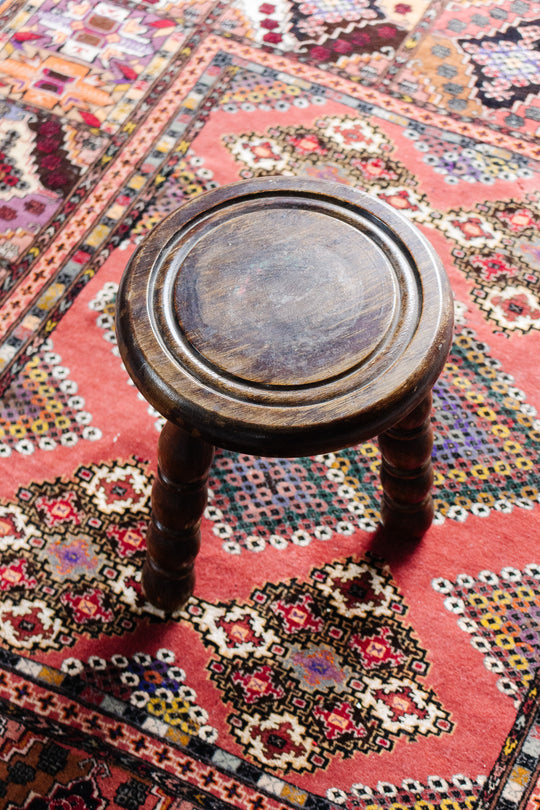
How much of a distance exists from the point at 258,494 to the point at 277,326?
1.59 ft

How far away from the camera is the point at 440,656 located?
3.81 feet

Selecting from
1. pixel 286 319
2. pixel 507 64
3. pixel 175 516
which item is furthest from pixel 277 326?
pixel 507 64

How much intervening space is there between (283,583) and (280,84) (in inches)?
48.0

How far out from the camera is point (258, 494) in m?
1.30

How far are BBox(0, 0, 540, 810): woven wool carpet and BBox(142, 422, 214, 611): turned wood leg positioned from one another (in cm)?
6

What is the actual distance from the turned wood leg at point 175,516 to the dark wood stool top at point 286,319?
0.10 metres

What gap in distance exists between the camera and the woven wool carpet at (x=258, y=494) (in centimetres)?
107

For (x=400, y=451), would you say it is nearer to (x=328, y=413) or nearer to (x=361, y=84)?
(x=328, y=413)

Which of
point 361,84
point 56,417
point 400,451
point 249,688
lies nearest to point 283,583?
point 249,688

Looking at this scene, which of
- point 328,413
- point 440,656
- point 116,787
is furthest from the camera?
point 440,656

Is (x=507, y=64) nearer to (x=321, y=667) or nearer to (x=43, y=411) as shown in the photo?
(x=43, y=411)

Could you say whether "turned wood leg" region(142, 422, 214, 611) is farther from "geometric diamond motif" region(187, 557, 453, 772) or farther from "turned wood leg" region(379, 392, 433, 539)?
"turned wood leg" region(379, 392, 433, 539)

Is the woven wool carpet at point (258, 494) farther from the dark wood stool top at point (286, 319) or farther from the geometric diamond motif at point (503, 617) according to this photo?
the dark wood stool top at point (286, 319)

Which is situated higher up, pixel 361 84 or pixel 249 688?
pixel 361 84
